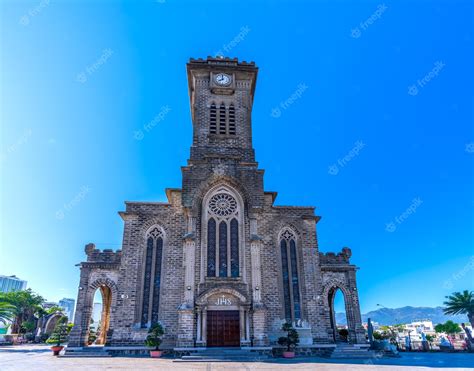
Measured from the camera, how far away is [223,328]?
19.3 meters

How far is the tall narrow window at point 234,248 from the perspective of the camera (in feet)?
68.5

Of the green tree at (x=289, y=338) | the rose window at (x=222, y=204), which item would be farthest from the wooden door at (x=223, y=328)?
the rose window at (x=222, y=204)

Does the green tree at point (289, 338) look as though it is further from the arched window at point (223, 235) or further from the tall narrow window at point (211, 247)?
the tall narrow window at point (211, 247)

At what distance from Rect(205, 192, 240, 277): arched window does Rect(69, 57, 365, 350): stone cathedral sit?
65mm

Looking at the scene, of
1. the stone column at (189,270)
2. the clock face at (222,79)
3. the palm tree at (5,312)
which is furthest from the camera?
the palm tree at (5,312)

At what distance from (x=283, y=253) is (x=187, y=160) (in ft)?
31.1

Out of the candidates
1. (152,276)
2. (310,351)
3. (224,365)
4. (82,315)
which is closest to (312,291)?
(310,351)

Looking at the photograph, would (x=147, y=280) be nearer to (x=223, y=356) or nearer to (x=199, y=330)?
(x=199, y=330)

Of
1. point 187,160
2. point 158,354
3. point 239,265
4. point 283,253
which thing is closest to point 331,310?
point 283,253

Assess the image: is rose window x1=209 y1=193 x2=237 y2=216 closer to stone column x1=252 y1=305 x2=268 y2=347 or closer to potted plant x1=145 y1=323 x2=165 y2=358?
stone column x1=252 y1=305 x2=268 y2=347

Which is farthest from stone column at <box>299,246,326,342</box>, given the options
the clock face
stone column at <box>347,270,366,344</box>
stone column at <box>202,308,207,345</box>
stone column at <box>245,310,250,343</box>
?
the clock face

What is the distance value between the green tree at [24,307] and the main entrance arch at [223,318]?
31713 millimetres

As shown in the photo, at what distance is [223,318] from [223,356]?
2.71 m

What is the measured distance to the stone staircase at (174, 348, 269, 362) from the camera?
16547 mm
